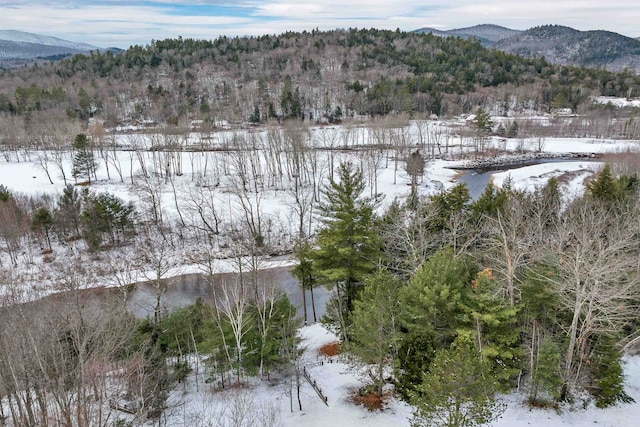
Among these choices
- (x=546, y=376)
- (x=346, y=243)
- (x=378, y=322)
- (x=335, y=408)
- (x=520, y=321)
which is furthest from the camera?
(x=346, y=243)

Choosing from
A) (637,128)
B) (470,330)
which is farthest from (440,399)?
(637,128)

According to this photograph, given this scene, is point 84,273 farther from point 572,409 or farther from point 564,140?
point 564,140

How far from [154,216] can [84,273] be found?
11.9 m

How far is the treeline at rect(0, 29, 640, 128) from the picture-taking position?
92.4m

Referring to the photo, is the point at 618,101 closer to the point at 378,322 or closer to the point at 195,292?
the point at 195,292

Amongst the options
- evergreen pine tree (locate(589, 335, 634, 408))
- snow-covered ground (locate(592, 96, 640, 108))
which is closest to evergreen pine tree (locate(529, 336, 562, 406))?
evergreen pine tree (locate(589, 335, 634, 408))

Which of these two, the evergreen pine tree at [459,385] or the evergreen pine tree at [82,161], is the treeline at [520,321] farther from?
the evergreen pine tree at [82,161]

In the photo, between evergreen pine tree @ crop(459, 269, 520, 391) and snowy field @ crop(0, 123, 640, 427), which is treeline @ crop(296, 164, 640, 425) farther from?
snowy field @ crop(0, 123, 640, 427)

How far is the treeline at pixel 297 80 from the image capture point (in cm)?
9244

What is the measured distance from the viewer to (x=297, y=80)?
116 m

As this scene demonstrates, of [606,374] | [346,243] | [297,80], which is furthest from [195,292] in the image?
[297,80]

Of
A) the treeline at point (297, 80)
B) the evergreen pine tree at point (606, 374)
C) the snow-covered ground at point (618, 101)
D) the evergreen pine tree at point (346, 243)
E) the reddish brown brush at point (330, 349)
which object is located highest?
the treeline at point (297, 80)

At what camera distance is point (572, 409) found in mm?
15852

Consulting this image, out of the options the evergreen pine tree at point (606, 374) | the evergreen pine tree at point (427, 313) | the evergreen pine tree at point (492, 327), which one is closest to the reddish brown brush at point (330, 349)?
the evergreen pine tree at point (427, 313)
